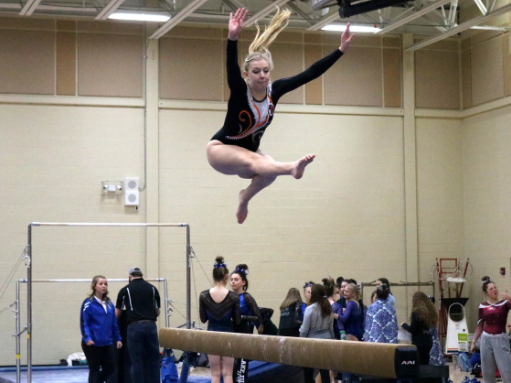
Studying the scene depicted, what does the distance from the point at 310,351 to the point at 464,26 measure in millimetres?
9085

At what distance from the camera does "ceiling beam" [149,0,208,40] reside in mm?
11500

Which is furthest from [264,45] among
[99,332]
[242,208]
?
[99,332]

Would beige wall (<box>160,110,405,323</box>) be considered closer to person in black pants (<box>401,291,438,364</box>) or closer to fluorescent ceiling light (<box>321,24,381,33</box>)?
fluorescent ceiling light (<box>321,24,381,33</box>)

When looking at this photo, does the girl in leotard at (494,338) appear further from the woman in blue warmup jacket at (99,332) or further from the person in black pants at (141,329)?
the woman in blue warmup jacket at (99,332)

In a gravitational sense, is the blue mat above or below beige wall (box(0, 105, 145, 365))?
below

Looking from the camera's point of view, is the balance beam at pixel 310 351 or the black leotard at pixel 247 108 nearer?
the balance beam at pixel 310 351

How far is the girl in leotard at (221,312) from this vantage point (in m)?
7.96

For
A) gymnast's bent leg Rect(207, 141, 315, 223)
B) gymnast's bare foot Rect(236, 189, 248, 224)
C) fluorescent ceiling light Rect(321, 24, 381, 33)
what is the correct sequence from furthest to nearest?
fluorescent ceiling light Rect(321, 24, 381, 33)
gymnast's bare foot Rect(236, 189, 248, 224)
gymnast's bent leg Rect(207, 141, 315, 223)

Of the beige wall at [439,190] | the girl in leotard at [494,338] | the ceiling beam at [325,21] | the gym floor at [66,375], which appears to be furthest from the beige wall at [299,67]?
the girl in leotard at [494,338]

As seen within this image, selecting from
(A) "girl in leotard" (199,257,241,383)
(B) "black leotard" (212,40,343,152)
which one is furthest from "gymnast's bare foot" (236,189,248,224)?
(A) "girl in leotard" (199,257,241,383)

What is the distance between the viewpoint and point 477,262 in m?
14.2

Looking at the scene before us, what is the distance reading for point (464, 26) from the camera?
12.7 meters

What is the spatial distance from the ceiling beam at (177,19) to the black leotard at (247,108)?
6.54m

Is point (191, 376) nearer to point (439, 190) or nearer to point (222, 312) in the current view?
point (222, 312)
